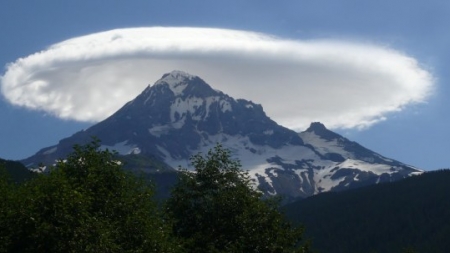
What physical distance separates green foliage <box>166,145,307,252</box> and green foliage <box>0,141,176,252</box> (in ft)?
15.9

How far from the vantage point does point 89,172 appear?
62219 mm

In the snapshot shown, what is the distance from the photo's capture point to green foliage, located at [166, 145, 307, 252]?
6462 cm

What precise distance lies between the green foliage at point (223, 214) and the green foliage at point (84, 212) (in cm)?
484

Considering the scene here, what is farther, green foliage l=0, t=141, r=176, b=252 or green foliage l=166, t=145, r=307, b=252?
green foliage l=166, t=145, r=307, b=252

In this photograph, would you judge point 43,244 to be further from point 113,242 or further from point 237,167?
point 237,167

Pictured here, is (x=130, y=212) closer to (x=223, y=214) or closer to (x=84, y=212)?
(x=84, y=212)

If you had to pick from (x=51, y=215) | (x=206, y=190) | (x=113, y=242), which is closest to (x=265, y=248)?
(x=206, y=190)

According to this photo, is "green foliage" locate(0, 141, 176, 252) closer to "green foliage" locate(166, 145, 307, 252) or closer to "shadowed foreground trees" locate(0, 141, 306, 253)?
"shadowed foreground trees" locate(0, 141, 306, 253)

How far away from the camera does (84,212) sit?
52.8 m

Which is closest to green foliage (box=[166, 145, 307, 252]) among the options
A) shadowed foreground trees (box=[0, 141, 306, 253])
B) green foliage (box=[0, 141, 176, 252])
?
shadowed foreground trees (box=[0, 141, 306, 253])

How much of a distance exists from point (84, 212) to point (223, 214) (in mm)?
17584

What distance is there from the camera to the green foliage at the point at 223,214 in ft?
212

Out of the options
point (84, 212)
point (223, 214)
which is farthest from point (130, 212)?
point (223, 214)

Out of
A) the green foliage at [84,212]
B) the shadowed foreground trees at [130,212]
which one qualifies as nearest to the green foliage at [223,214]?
the shadowed foreground trees at [130,212]
